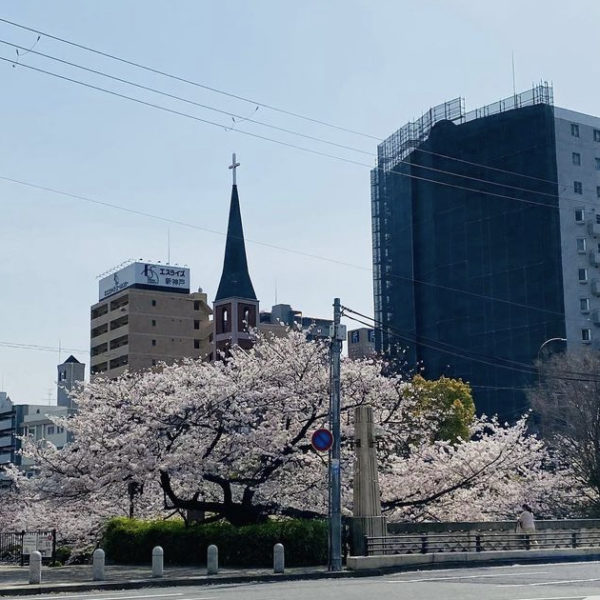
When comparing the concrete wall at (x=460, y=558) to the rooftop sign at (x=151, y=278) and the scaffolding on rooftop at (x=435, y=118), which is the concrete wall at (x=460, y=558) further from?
the rooftop sign at (x=151, y=278)

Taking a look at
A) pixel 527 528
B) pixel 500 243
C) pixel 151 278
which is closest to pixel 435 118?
pixel 500 243

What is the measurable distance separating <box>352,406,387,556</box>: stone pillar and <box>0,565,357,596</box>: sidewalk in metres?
1.65

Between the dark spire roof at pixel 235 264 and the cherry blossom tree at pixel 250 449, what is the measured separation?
242 feet

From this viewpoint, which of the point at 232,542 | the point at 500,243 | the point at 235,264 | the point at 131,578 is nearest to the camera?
the point at 131,578

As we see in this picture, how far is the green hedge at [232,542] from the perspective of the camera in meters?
29.0

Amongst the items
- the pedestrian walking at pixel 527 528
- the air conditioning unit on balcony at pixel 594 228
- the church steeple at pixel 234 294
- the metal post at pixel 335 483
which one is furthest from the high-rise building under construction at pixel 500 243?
the metal post at pixel 335 483

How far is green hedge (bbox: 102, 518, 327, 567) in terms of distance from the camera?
29.0m

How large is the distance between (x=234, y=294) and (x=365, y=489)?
84.1 m

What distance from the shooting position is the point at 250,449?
105ft

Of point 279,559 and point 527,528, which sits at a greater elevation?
point 527,528

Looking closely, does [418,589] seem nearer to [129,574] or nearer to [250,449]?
[129,574]

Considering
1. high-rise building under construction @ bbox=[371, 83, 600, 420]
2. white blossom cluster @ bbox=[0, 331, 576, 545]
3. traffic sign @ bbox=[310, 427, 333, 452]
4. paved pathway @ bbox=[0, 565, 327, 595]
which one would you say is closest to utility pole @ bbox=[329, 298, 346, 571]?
traffic sign @ bbox=[310, 427, 333, 452]

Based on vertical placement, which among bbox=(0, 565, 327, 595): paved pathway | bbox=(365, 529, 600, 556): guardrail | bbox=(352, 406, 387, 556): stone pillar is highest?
bbox=(352, 406, 387, 556): stone pillar

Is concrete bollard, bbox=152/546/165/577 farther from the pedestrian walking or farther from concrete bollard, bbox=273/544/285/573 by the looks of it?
the pedestrian walking
